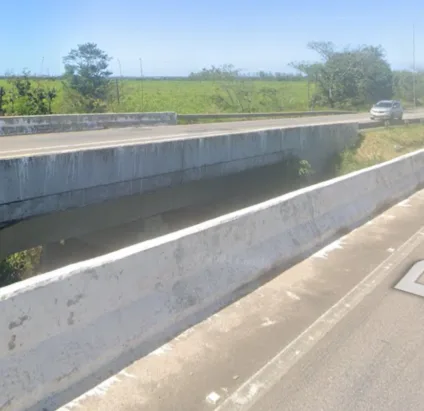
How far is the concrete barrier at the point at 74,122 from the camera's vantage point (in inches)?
746

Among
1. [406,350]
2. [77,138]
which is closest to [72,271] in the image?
[406,350]

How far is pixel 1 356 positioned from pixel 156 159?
7.46 meters

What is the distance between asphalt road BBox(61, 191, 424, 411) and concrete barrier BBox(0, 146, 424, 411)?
0.18 m

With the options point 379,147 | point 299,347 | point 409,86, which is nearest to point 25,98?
point 379,147

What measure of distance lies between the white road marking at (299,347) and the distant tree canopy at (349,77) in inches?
2113

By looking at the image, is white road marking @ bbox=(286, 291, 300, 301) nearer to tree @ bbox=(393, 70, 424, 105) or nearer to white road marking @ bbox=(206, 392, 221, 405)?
white road marking @ bbox=(206, 392, 221, 405)

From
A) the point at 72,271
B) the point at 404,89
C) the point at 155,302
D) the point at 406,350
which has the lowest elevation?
the point at 406,350

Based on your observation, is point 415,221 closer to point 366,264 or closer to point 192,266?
point 366,264

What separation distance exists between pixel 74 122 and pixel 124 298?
18643mm

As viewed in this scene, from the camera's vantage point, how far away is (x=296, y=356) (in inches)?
175

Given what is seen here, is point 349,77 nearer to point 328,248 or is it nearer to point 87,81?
point 87,81

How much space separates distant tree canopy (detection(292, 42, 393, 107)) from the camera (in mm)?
57844

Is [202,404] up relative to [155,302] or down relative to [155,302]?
down

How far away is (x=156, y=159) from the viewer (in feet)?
34.7
